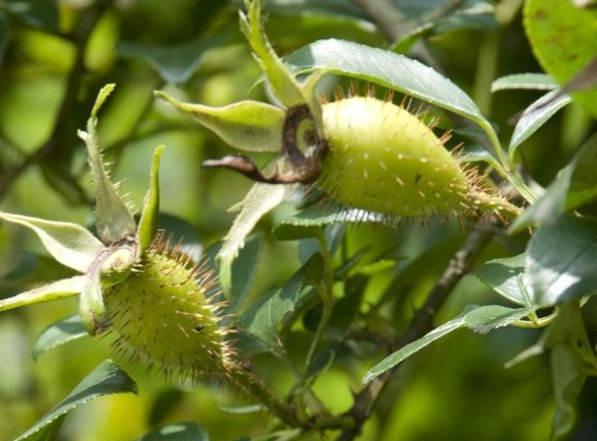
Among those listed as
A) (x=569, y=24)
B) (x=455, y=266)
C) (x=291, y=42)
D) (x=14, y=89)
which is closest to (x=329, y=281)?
(x=455, y=266)

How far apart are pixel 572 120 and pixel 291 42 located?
54 centimetres

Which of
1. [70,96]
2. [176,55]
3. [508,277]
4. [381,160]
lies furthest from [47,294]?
[70,96]

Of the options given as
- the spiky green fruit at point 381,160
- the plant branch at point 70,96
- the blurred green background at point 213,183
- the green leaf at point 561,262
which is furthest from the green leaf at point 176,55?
the green leaf at point 561,262

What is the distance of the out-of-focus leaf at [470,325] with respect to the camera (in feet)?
3.52

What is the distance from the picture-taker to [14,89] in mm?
2627

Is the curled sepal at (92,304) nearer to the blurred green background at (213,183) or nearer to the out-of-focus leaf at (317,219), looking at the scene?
the out-of-focus leaf at (317,219)

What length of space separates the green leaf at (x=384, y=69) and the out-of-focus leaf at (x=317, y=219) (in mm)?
127

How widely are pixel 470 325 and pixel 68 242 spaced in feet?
1.33

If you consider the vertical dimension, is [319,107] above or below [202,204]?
above

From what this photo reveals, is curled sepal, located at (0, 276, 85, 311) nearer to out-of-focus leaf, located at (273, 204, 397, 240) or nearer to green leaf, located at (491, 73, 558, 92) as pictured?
out-of-focus leaf, located at (273, 204, 397, 240)

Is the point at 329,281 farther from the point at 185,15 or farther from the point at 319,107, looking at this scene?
the point at 185,15

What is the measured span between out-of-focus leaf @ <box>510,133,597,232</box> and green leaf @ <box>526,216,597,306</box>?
0.03 m

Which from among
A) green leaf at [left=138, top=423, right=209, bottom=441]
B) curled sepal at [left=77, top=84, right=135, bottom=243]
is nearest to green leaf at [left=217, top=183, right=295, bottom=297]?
curled sepal at [left=77, top=84, right=135, bottom=243]

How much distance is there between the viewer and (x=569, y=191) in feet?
3.05
